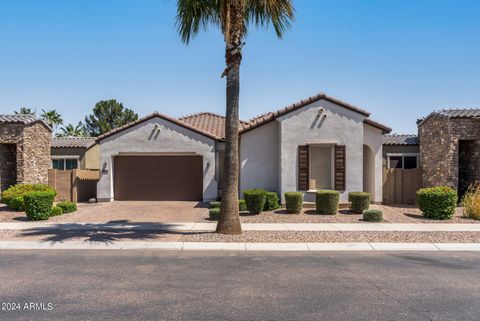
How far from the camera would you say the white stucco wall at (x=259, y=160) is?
17.0 metres

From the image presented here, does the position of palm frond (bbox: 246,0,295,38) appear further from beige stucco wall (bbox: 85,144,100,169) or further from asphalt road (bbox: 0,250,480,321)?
beige stucco wall (bbox: 85,144,100,169)

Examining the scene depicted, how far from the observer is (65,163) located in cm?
2619

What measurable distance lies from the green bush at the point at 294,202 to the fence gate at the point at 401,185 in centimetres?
615

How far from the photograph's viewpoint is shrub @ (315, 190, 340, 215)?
14609mm

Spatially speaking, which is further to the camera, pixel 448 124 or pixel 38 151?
pixel 38 151

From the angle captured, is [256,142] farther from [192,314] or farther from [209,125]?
[192,314]

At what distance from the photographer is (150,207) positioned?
16562 mm

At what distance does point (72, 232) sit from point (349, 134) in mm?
13066

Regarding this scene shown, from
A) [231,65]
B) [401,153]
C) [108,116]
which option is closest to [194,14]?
[231,65]

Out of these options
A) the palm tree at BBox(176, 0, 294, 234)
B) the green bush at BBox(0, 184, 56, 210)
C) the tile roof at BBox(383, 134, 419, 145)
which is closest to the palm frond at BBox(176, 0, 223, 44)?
the palm tree at BBox(176, 0, 294, 234)

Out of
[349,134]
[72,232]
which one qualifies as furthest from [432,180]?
[72,232]

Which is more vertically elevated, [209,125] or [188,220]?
[209,125]

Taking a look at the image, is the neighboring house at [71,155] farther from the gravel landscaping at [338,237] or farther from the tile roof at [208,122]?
the gravel landscaping at [338,237]

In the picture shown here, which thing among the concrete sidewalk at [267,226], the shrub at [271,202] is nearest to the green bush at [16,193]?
the concrete sidewalk at [267,226]
